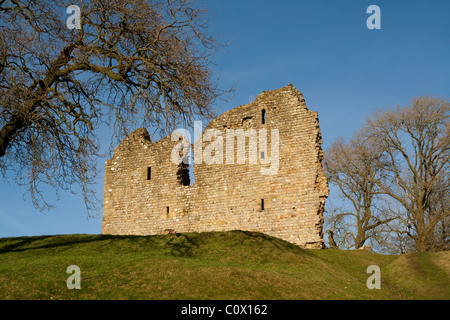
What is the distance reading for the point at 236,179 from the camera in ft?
83.6

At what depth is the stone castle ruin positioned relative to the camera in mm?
23875

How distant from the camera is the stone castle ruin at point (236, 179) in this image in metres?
23.9

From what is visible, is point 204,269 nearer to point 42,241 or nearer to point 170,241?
point 170,241

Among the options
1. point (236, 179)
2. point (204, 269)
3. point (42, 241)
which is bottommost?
point (204, 269)

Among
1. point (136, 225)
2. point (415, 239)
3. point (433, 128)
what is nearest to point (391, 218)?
point (415, 239)

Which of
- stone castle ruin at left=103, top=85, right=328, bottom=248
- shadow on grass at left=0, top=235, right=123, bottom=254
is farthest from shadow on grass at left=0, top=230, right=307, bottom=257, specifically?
stone castle ruin at left=103, top=85, right=328, bottom=248

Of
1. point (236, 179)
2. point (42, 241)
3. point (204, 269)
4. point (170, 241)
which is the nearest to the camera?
point (204, 269)

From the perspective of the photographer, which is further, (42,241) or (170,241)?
(42,241)

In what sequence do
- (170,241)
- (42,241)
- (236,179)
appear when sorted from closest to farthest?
(170,241)
(42,241)
(236,179)

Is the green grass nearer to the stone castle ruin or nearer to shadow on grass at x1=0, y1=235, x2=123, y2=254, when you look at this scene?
shadow on grass at x1=0, y1=235, x2=123, y2=254

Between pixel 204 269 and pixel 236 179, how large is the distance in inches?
414

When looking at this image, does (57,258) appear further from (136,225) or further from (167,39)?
(136,225)

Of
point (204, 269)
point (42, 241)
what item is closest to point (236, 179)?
point (42, 241)

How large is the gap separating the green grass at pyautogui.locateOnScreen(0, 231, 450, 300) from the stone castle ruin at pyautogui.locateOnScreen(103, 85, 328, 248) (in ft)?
8.75
